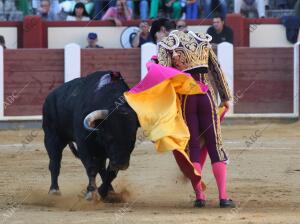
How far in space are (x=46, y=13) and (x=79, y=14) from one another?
59 cm

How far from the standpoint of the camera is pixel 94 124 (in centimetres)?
612

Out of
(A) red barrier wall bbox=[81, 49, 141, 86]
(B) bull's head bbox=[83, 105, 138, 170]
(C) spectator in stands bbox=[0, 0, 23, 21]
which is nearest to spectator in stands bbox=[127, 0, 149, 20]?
(A) red barrier wall bbox=[81, 49, 141, 86]

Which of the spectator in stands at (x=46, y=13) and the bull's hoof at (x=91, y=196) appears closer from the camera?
the bull's hoof at (x=91, y=196)

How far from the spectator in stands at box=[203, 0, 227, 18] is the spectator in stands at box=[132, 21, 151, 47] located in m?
0.94

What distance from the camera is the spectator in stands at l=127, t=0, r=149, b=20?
44.7 feet

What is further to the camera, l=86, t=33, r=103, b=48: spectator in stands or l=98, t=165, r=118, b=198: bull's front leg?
l=86, t=33, r=103, b=48: spectator in stands

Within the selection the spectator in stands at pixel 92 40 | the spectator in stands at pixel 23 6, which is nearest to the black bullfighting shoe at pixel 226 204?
the spectator in stands at pixel 92 40

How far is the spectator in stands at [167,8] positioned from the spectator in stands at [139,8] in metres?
0.14

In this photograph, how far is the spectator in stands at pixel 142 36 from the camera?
43.2 ft

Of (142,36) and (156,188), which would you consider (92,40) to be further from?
(156,188)

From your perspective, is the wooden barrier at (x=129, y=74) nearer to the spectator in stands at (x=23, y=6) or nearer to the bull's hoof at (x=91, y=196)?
the spectator in stands at (x=23, y=6)

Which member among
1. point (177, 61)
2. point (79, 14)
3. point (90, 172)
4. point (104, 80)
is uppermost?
point (79, 14)

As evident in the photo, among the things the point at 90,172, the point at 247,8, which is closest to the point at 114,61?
the point at 247,8

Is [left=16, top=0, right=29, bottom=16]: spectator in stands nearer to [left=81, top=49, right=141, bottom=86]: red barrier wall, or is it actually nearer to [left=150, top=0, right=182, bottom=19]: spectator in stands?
[left=81, top=49, right=141, bottom=86]: red barrier wall
